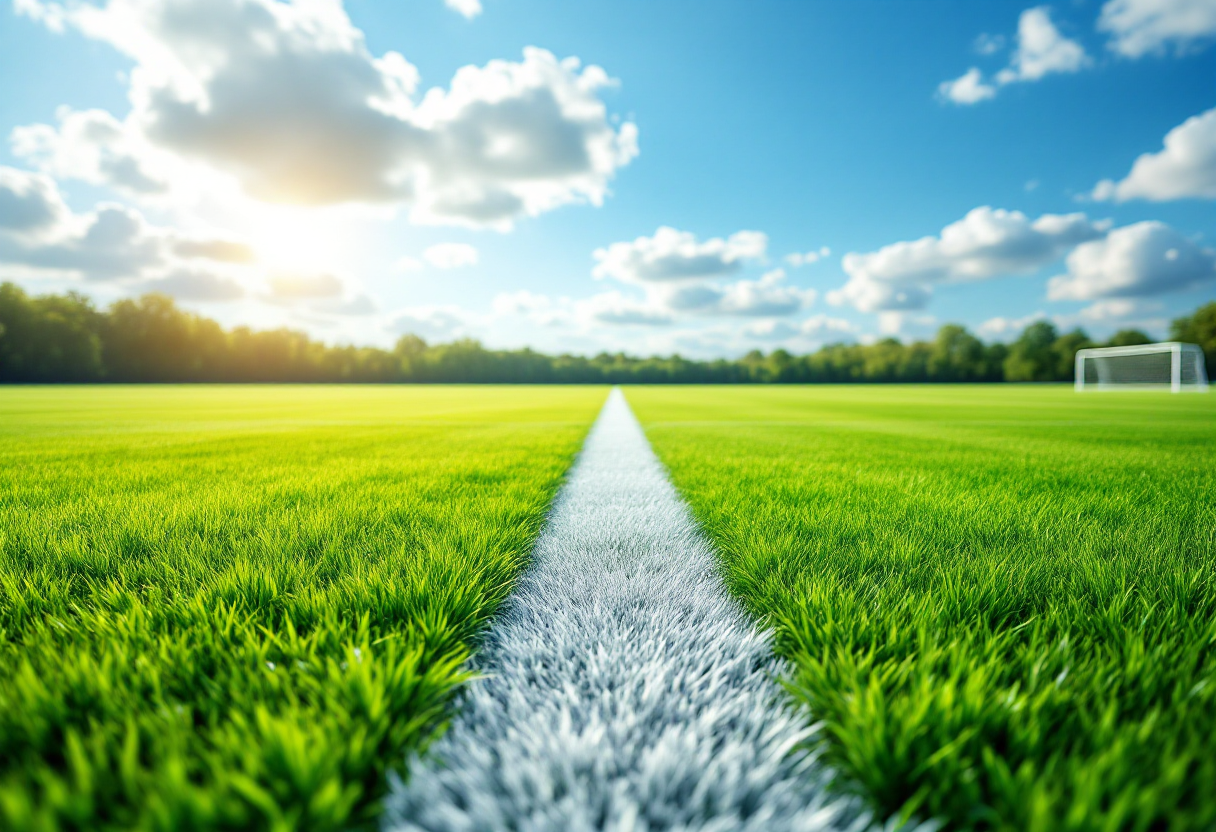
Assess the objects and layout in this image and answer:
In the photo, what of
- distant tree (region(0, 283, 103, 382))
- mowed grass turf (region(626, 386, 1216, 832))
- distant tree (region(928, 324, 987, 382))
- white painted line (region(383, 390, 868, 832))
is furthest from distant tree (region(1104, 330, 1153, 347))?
distant tree (region(0, 283, 103, 382))

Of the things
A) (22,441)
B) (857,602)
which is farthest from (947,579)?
(22,441)

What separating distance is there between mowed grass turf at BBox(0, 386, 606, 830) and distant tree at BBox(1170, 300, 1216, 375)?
319 feet

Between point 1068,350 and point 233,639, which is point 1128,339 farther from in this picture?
point 233,639

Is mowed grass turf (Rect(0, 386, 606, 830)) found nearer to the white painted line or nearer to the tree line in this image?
the white painted line

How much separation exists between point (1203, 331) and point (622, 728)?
10105cm

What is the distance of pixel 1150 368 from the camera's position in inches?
1662

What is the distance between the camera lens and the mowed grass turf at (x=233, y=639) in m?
0.96

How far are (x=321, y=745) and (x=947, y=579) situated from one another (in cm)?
212

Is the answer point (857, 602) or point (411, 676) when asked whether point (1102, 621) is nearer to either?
point (857, 602)

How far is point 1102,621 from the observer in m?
1.70

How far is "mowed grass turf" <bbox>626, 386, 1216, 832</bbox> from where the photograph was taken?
101 cm

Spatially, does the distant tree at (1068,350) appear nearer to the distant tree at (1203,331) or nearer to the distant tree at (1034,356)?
the distant tree at (1034,356)

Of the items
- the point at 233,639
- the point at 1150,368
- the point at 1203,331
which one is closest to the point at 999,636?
the point at 233,639

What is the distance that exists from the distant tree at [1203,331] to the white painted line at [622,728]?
3813 inches
